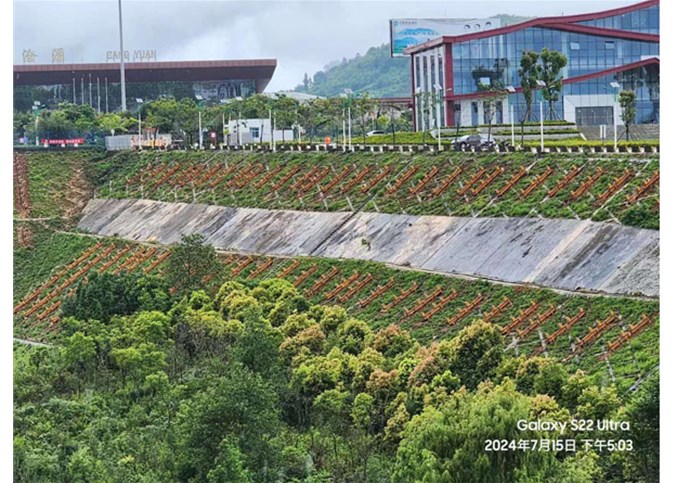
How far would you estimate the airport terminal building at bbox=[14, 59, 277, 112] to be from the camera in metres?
143

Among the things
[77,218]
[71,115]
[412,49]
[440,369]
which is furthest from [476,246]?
[71,115]

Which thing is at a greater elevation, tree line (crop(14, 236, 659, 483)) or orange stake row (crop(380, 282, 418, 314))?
orange stake row (crop(380, 282, 418, 314))

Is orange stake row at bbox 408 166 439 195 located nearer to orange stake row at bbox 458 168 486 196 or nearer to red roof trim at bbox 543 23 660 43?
orange stake row at bbox 458 168 486 196

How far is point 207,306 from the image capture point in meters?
56.1

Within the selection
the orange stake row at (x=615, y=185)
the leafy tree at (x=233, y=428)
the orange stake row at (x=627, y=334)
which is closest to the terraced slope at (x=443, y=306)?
the orange stake row at (x=627, y=334)

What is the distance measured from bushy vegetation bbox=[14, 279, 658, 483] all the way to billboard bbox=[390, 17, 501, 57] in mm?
64910

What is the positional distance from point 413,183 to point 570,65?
2934cm

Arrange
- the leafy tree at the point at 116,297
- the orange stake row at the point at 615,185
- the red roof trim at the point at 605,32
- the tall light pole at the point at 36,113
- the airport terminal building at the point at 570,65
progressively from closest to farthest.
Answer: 1. the orange stake row at the point at 615,185
2. the leafy tree at the point at 116,297
3. the airport terminal building at the point at 570,65
4. the red roof trim at the point at 605,32
5. the tall light pole at the point at 36,113

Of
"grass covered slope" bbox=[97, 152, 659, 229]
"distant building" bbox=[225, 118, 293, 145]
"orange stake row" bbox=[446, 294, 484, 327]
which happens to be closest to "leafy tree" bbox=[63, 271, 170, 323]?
"grass covered slope" bbox=[97, 152, 659, 229]

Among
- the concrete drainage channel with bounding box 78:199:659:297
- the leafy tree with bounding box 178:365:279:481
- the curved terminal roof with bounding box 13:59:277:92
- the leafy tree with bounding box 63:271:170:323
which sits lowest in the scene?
the leafy tree with bounding box 178:365:279:481

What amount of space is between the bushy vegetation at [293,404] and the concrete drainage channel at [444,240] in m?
4.57

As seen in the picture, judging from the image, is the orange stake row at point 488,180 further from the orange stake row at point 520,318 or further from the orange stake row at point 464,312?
the orange stake row at point 520,318

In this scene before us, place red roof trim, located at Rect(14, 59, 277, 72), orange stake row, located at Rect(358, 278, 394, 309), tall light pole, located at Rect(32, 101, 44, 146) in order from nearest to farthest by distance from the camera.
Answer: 1. orange stake row, located at Rect(358, 278, 394, 309)
2. tall light pole, located at Rect(32, 101, 44, 146)
3. red roof trim, located at Rect(14, 59, 277, 72)

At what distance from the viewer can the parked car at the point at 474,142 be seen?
68.9 m
